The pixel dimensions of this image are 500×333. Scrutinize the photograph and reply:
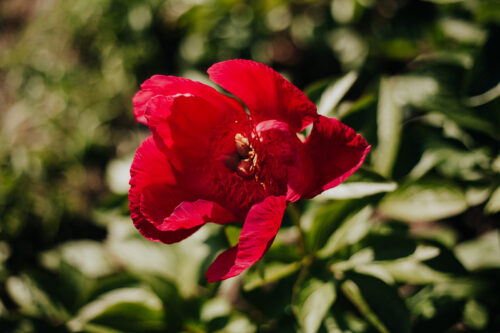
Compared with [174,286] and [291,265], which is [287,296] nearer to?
[291,265]

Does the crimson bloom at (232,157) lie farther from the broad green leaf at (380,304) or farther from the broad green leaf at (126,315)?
the broad green leaf at (126,315)

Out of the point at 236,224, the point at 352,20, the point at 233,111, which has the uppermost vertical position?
the point at 233,111

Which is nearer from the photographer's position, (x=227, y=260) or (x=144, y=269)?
(x=227, y=260)

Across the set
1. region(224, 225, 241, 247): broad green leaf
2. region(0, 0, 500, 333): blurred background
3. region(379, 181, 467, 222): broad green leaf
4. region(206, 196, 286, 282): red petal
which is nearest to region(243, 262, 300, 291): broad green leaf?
region(0, 0, 500, 333): blurred background

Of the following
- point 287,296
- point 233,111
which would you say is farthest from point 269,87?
point 287,296

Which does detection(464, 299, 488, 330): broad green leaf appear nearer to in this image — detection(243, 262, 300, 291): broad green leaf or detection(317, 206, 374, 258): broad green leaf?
detection(317, 206, 374, 258): broad green leaf

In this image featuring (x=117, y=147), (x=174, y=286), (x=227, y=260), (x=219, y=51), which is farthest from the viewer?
(x=117, y=147)

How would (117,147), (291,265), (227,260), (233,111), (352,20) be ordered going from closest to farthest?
(227,260) → (233,111) → (291,265) → (352,20) → (117,147)

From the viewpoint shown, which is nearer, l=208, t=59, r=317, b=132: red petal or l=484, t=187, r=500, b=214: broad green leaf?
l=208, t=59, r=317, b=132: red petal
